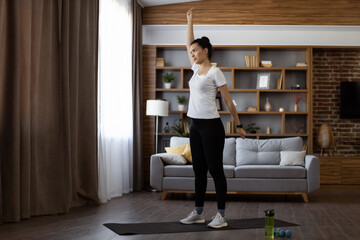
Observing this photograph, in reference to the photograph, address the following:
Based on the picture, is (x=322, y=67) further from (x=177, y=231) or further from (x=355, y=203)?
(x=177, y=231)

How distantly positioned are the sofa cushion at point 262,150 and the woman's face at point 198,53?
296 centimetres

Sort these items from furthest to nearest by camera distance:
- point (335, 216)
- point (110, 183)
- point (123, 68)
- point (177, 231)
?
1. point (123, 68)
2. point (110, 183)
3. point (335, 216)
4. point (177, 231)

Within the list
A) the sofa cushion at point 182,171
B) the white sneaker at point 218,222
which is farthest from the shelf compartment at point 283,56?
the white sneaker at point 218,222

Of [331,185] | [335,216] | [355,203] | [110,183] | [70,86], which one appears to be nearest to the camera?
[335,216]

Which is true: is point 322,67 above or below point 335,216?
above

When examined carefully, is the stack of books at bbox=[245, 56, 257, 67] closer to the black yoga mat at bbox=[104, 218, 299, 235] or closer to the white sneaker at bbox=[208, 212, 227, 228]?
the black yoga mat at bbox=[104, 218, 299, 235]

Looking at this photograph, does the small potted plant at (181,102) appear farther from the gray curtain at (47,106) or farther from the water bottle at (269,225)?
the water bottle at (269,225)

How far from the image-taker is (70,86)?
5.04m

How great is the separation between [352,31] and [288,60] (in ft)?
3.84

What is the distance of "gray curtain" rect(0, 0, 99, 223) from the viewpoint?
4055 millimetres

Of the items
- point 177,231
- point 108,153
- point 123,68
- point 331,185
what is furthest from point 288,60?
point 177,231

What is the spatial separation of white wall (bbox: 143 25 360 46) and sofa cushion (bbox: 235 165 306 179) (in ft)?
9.22

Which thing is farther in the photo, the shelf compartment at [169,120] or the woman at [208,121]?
the shelf compartment at [169,120]

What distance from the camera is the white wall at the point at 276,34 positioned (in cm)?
792
